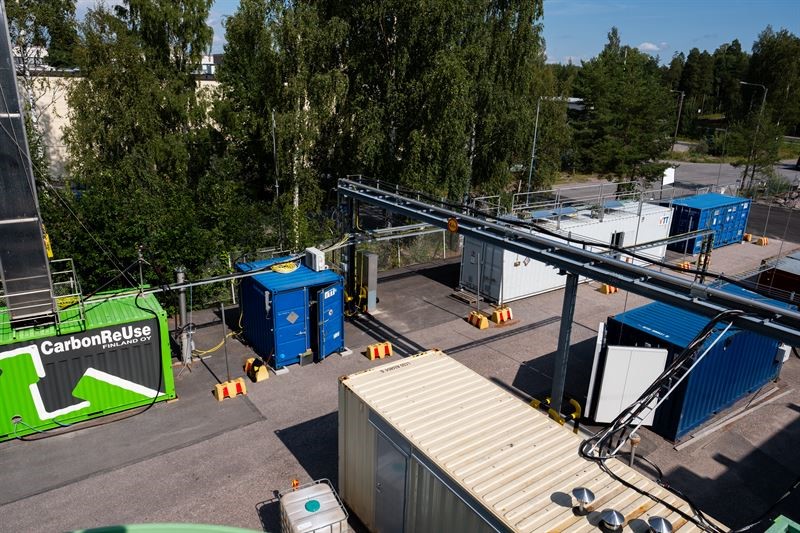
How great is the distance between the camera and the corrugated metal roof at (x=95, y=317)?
12.5 metres

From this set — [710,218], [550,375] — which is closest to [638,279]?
[550,375]

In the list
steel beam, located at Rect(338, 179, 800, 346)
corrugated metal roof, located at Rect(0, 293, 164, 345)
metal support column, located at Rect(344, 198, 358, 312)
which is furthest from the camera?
metal support column, located at Rect(344, 198, 358, 312)

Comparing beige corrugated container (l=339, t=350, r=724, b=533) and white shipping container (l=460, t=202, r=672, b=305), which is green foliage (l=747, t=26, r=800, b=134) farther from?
beige corrugated container (l=339, t=350, r=724, b=533)

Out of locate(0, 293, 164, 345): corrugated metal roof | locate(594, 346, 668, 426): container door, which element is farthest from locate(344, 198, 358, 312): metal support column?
locate(594, 346, 668, 426): container door

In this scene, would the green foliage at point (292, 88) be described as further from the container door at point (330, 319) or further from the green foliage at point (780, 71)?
the green foliage at point (780, 71)

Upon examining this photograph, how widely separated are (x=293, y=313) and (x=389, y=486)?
7.82 meters

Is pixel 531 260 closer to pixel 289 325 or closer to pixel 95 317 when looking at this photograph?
pixel 289 325

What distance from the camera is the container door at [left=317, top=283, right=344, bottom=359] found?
53.8 ft

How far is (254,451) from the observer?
41.1 ft

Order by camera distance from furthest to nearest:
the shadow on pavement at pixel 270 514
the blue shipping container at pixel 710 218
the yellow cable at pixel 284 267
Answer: the blue shipping container at pixel 710 218 < the yellow cable at pixel 284 267 < the shadow on pavement at pixel 270 514

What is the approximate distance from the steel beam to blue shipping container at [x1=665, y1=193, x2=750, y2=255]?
773 inches

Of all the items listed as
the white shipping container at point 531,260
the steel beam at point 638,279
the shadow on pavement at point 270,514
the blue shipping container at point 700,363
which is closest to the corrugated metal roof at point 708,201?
the white shipping container at point 531,260

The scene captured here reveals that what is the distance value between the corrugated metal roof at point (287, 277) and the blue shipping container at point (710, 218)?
2178cm

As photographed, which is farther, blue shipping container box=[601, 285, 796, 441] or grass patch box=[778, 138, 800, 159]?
grass patch box=[778, 138, 800, 159]
